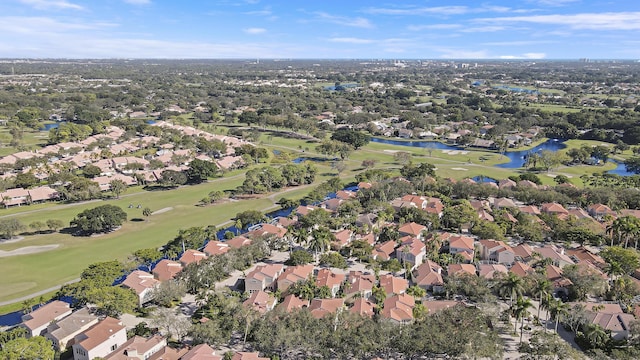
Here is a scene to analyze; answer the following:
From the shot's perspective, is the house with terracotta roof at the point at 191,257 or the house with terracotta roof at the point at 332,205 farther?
the house with terracotta roof at the point at 332,205

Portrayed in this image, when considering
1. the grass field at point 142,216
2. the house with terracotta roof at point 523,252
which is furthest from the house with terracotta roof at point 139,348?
the house with terracotta roof at point 523,252

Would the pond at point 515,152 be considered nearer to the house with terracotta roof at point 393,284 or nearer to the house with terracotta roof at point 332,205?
the house with terracotta roof at point 332,205

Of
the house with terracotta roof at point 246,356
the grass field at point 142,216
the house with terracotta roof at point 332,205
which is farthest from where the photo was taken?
the house with terracotta roof at point 332,205

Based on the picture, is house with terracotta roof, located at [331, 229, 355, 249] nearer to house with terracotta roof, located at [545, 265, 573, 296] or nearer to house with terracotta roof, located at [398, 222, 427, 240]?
house with terracotta roof, located at [398, 222, 427, 240]

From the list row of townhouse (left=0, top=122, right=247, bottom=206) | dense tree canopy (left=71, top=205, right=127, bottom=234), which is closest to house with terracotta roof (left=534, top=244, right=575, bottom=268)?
dense tree canopy (left=71, top=205, right=127, bottom=234)

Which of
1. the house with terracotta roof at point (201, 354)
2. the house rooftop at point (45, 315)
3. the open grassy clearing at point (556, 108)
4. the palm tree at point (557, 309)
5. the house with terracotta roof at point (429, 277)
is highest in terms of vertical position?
the open grassy clearing at point (556, 108)

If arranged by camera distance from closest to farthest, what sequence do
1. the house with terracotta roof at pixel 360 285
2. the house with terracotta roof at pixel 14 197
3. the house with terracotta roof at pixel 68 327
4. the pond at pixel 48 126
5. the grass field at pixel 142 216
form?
the house with terracotta roof at pixel 68 327
the house with terracotta roof at pixel 360 285
the grass field at pixel 142 216
the house with terracotta roof at pixel 14 197
the pond at pixel 48 126

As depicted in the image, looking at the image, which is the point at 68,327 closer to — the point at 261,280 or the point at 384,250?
the point at 261,280
